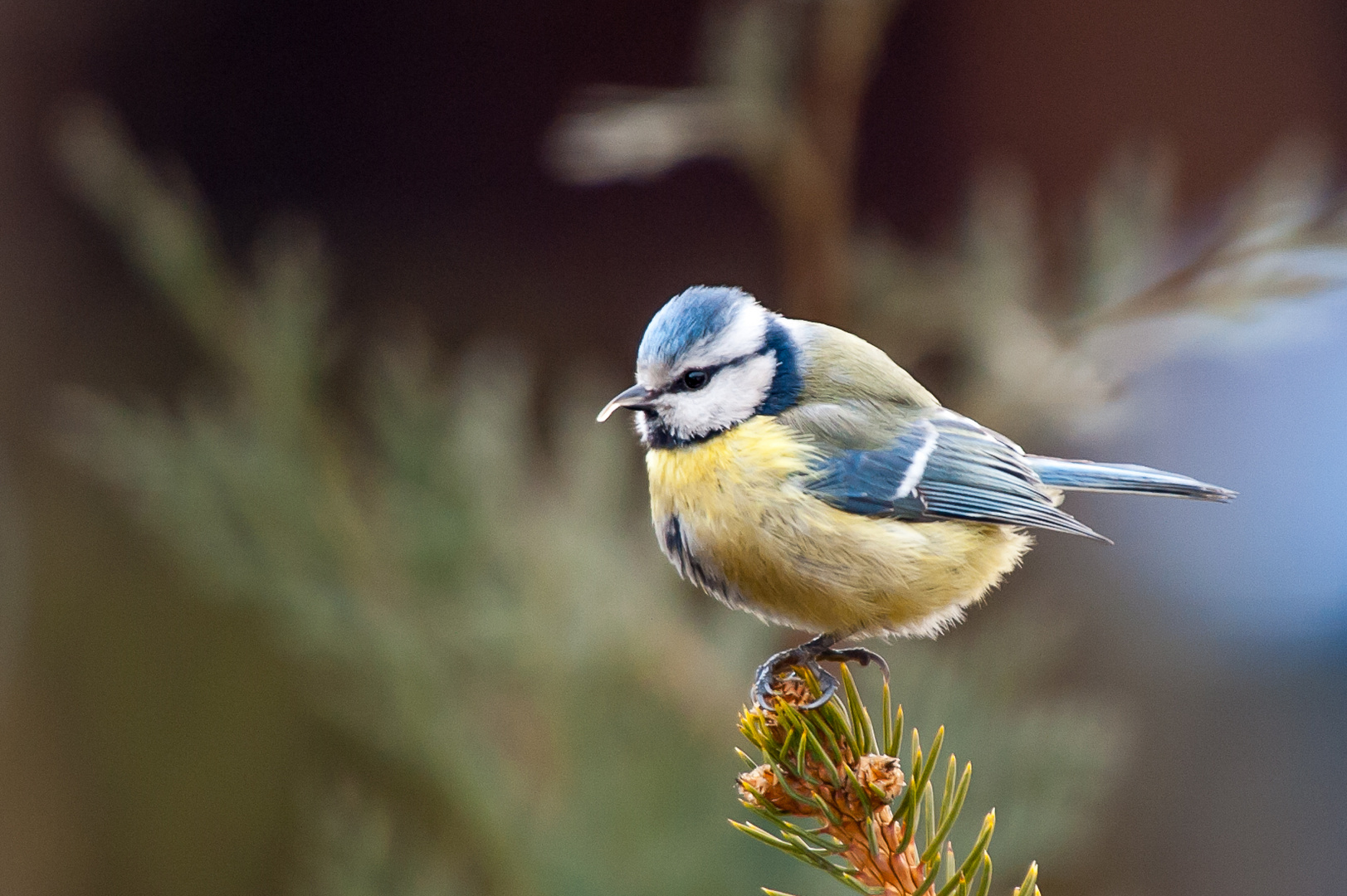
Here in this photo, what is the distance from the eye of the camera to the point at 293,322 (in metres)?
0.90

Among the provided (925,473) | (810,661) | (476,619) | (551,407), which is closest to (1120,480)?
(925,473)

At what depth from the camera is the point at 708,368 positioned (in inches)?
28.5

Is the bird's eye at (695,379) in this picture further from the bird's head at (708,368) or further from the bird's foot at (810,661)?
the bird's foot at (810,661)

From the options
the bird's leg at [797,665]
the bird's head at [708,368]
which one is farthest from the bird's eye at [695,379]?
the bird's leg at [797,665]

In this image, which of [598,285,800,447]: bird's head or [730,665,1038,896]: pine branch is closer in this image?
[730,665,1038,896]: pine branch

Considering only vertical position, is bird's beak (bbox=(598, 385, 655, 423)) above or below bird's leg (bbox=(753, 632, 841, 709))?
above

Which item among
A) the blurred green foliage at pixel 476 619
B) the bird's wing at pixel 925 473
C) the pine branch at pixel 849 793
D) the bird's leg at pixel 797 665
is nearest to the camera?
the pine branch at pixel 849 793

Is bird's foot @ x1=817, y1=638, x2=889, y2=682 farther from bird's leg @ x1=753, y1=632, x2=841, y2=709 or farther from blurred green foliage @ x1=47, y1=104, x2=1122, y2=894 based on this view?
blurred green foliage @ x1=47, y1=104, x2=1122, y2=894

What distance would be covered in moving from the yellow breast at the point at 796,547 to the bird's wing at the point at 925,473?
1 cm

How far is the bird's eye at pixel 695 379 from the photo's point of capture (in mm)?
720

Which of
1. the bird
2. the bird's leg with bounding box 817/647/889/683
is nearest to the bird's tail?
the bird

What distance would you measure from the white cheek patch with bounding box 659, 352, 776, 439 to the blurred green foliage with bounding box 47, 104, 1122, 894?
0.58 ft

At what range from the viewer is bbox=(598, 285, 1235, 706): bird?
677 mm

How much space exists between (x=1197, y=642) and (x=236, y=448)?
1395 millimetres
